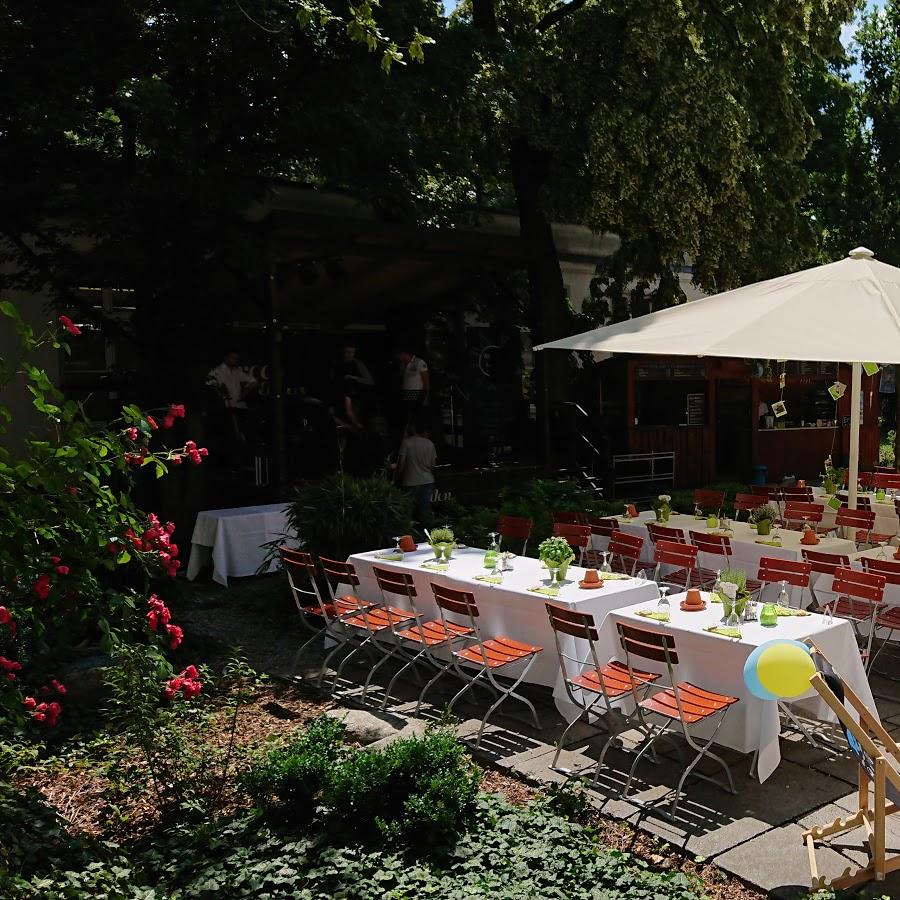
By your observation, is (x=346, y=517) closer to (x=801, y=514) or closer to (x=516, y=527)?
(x=516, y=527)

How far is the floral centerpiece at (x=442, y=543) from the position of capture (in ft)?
27.9

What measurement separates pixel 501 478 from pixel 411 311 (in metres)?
4.69

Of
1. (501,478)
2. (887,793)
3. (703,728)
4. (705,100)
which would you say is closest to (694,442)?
(501,478)

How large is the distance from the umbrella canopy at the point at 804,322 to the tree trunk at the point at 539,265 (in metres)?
7.63

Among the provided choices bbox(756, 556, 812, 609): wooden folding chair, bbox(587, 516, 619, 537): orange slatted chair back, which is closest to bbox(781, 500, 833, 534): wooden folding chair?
bbox(587, 516, 619, 537): orange slatted chair back

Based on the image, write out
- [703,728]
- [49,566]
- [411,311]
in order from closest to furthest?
[49,566] < [703,728] < [411,311]

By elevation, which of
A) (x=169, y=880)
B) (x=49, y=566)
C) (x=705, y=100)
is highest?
(x=705, y=100)

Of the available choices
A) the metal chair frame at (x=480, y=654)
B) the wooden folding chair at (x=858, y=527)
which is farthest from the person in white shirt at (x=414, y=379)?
the metal chair frame at (x=480, y=654)

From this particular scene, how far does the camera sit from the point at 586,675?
636cm

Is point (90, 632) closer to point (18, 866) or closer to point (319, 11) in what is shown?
point (18, 866)

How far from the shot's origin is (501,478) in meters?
16.0

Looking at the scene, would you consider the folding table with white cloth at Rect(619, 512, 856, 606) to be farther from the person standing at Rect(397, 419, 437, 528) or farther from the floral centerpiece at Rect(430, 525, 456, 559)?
the person standing at Rect(397, 419, 437, 528)

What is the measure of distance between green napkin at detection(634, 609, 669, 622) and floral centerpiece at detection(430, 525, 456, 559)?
227 centimetres

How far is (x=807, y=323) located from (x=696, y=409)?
11540 mm
